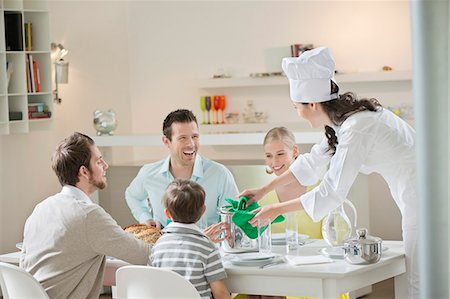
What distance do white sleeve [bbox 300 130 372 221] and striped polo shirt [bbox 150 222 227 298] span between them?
0.37m

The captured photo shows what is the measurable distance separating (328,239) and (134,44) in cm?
456

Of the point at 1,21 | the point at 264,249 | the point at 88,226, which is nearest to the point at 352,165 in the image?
the point at 264,249

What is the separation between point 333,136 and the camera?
264 centimetres

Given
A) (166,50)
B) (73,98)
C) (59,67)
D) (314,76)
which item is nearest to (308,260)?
(314,76)

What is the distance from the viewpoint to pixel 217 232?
8.45 feet

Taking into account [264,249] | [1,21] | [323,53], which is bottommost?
[264,249]

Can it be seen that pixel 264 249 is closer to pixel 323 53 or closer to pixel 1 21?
pixel 323 53

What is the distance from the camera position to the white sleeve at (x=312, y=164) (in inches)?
109

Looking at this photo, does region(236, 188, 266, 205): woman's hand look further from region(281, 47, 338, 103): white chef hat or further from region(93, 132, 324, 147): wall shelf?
region(93, 132, 324, 147): wall shelf

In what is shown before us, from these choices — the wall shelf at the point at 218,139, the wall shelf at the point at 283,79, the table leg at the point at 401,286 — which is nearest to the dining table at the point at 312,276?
the table leg at the point at 401,286

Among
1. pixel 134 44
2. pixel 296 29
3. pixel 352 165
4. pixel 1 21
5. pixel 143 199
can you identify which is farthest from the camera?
pixel 134 44

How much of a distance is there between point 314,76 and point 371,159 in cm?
36

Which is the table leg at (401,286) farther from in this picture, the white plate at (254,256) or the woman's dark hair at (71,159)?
the woman's dark hair at (71,159)

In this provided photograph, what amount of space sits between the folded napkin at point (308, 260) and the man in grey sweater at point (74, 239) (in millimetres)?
Result: 496
